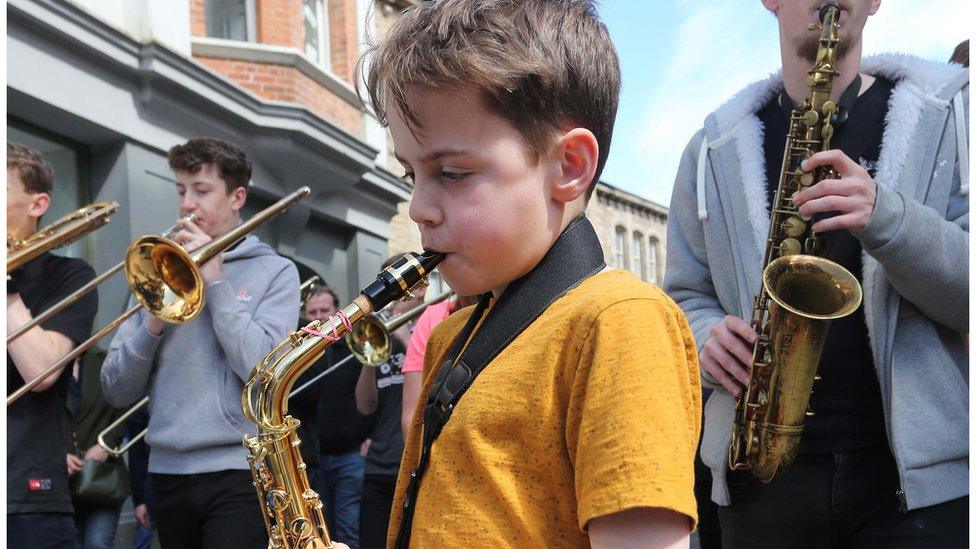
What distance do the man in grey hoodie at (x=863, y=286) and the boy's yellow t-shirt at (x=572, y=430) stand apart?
0.83m

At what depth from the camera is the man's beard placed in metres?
2.30

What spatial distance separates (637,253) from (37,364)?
1376 inches

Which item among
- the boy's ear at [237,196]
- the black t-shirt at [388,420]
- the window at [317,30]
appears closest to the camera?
the boy's ear at [237,196]

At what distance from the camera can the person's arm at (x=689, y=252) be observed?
2.53m

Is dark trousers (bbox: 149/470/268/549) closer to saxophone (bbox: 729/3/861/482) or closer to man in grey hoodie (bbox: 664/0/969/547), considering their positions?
man in grey hoodie (bbox: 664/0/969/547)

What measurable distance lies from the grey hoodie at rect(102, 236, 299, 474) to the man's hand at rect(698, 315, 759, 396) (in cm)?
181

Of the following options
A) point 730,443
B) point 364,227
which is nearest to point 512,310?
point 730,443

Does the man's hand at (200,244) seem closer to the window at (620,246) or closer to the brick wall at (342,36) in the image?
the brick wall at (342,36)

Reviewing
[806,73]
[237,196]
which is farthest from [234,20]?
[806,73]

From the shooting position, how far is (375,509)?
4758 mm

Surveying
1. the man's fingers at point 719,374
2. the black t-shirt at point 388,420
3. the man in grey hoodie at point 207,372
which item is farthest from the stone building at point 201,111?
the man's fingers at point 719,374

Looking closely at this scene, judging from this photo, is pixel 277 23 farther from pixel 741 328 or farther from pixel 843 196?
pixel 843 196

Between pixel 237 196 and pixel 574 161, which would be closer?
pixel 574 161

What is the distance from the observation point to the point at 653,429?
1251mm
